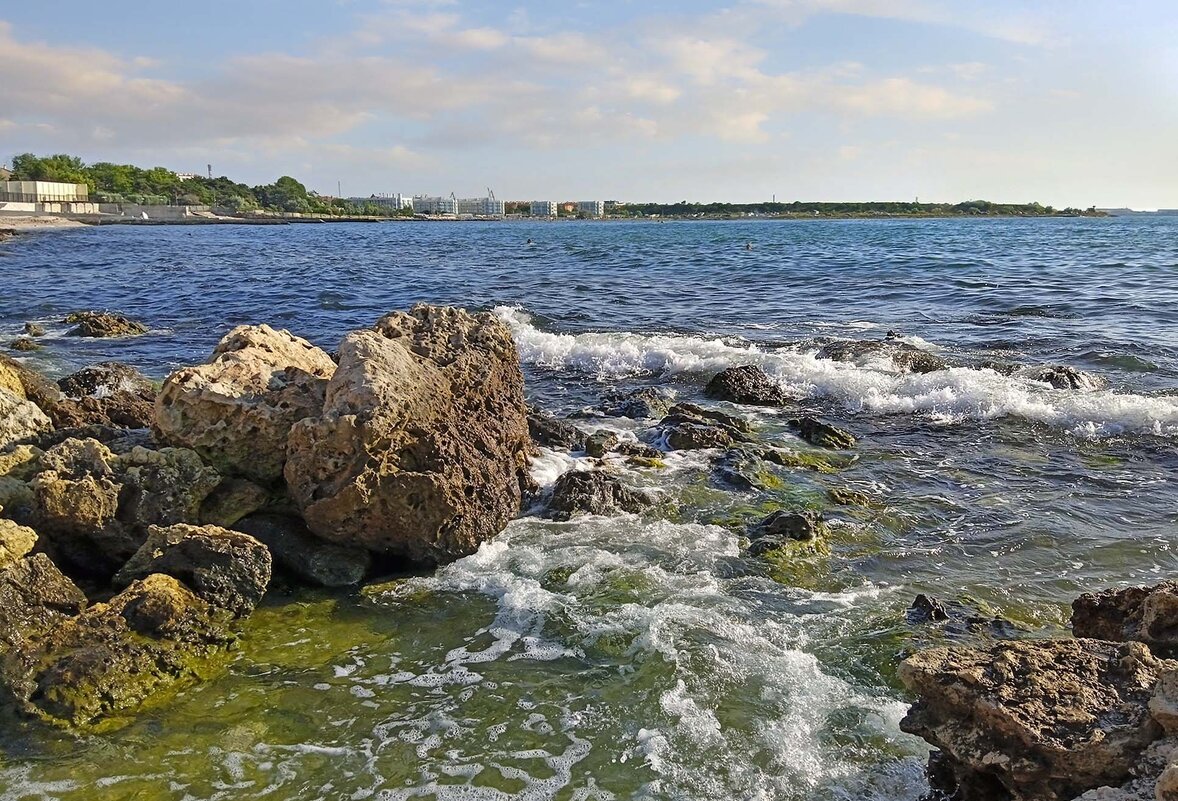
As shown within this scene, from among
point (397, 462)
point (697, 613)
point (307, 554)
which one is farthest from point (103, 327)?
point (697, 613)

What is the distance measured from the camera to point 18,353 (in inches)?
643

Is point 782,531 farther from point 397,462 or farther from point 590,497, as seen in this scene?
point 397,462

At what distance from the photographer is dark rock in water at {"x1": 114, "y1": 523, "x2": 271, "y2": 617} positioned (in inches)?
234

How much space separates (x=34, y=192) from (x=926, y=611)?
114532mm

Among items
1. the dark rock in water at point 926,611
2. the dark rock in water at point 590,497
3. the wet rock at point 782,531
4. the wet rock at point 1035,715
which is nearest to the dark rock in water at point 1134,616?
the wet rock at point 1035,715

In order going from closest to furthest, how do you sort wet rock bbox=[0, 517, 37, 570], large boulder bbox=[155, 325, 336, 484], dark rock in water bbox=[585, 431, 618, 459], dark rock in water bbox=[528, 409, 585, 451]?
1. wet rock bbox=[0, 517, 37, 570]
2. large boulder bbox=[155, 325, 336, 484]
3. dark rock in water bbox=[585, 431, 618, 459]
4. dark rock in water bbox=[528, 409, 585, 451]

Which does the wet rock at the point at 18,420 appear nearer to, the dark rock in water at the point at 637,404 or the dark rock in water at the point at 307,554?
the dark rock in water at the point at 307,554

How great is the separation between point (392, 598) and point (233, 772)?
6.86 feet

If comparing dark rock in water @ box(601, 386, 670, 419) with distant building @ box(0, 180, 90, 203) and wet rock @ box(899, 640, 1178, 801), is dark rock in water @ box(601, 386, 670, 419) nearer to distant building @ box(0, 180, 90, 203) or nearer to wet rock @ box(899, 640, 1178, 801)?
wet rock @ box(899, 640, 1178, 801)

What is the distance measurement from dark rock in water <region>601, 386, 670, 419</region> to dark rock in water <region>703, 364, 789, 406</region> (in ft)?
2.73

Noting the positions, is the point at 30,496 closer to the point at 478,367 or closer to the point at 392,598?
the point at 392,598

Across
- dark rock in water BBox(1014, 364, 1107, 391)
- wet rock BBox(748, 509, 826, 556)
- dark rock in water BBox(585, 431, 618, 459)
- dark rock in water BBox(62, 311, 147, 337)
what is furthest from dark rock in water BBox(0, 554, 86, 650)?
dark rock in water BBox(62, 311, 147, 337)

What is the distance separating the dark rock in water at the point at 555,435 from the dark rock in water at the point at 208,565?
4497mm

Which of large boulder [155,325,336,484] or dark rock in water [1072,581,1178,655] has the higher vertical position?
large boulder [155,325,336,484]
